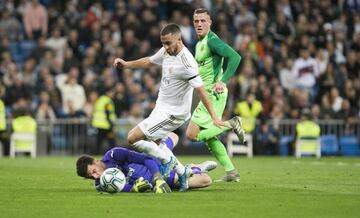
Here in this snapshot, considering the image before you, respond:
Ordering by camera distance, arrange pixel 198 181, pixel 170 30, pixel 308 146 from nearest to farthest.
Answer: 1. pixel 170 30
2. pixel 198 181
3. pixel 308 146

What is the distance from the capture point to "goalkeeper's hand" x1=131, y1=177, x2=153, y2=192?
501 inches

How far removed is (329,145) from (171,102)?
1489 centimetres

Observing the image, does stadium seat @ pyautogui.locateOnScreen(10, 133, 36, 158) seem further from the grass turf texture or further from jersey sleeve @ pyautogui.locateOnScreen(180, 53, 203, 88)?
jersey sleeve @ pyautogui.locateOnScreen(180, 53, 203, 88)

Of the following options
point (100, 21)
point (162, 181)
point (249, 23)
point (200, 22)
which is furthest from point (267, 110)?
point (162, 181)

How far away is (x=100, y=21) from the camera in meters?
29.5

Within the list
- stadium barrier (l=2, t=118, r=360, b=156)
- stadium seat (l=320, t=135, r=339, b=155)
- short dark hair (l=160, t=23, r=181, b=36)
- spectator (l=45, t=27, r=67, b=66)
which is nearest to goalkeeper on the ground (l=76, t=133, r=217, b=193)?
short dark hair (l=160, t=23, r=181, b=36)

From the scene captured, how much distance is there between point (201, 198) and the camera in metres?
12.1

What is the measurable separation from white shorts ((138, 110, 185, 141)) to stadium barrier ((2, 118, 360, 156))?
13.3 metres

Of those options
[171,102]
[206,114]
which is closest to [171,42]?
[171,102]

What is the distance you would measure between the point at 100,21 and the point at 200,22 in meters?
15.1

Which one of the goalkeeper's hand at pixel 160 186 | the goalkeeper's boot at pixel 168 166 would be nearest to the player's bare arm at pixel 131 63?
the goalkeeper's boot at pixel 168 166

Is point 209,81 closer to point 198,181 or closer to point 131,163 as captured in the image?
point 198,181

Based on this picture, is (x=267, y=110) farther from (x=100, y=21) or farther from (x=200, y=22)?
(x=200, y=22)

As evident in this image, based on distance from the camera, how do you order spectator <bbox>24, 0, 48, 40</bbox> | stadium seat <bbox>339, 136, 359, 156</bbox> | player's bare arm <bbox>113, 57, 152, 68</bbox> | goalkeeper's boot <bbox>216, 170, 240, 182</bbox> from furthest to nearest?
spectator <bbox>24, 0, 48, 40</bbox>, stadium seat <bbox>339, 136, 359, 156</bbox>, goalkeeper's boot <bbox>216, 170, 240, 182</bbox>, player's bare arm <bbox>113, 57, 152, 68</bbox>
